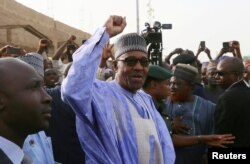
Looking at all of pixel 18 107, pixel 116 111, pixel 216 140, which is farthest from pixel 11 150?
pixel 216 140

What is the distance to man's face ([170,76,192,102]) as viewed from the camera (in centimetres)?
415

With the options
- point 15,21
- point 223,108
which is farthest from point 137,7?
point 223,108

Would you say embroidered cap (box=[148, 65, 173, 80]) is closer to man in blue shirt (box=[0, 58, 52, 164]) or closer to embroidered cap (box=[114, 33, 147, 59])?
embroidered cap (box=[114, 33, 147, 59])

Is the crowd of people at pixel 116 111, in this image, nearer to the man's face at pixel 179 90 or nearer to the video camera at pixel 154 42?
the man's face at pixel 179 90

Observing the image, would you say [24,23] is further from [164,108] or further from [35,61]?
[35,61]

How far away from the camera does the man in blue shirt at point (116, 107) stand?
2.35 metres

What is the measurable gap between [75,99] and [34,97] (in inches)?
20.0

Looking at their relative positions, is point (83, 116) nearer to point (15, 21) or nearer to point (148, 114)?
point (148, 114)

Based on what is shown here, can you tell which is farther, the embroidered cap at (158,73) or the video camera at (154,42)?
the video camera at (154,42)

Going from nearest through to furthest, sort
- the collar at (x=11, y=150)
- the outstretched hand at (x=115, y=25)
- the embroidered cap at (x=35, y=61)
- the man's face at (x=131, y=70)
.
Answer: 1. the collar at (x=11, y=150)
2. the outstretched hand at (x=115, y=25)
3. the man's face at (x=131, y=70)
4. the embroidered cap at (x=35, y=61)

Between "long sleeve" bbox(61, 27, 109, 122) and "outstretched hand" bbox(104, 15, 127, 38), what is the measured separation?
11 centimetres

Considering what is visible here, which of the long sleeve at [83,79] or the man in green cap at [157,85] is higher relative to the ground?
the long sleeve at [83,79]

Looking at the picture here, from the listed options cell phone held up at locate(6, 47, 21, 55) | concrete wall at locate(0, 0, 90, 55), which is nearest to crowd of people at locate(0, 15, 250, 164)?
cell phone held up at locate(6, 47, 21, 55)

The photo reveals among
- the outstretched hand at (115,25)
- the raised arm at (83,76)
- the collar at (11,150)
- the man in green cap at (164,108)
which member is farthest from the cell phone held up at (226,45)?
the collar at (11,150)
